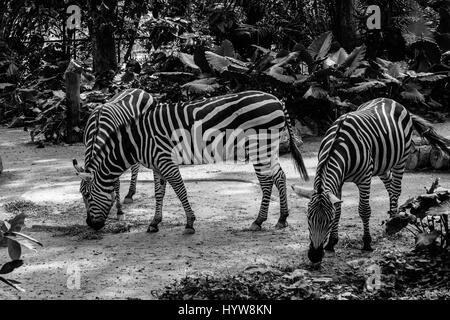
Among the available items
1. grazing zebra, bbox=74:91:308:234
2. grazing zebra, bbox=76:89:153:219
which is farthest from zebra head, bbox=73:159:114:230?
grazing zebra, bbox=76:89:153:219

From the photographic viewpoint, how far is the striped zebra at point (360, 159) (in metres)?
6.21

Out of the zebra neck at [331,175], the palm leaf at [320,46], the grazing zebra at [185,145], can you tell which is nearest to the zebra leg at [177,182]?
the grazing zebra at [185,145]

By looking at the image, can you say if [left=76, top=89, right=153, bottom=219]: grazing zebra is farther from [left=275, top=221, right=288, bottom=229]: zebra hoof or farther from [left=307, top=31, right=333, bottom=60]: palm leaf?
[left=307, top=31, right=333, bottom=60]: palm leaf

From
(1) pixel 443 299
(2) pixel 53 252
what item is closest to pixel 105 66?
(2) pixel 53 252

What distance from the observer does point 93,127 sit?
29.3 ft

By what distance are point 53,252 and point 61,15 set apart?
12.3 m

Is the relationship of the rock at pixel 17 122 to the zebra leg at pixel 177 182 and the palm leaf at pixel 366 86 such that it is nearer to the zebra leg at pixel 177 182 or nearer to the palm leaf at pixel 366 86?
the palm leaf at pixel 366 86

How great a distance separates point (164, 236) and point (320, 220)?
240cm

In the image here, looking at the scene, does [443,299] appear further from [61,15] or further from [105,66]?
[61,15]

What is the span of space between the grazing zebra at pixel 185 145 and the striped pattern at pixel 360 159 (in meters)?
1.22

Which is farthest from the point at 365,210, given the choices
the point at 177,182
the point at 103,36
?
the point at 103,36

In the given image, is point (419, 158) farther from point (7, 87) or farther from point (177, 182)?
point (7, 87)

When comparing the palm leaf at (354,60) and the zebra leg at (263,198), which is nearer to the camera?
the zebra leg at (263,198)
